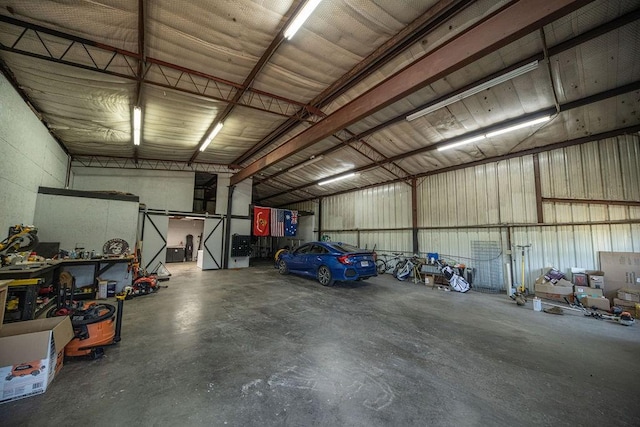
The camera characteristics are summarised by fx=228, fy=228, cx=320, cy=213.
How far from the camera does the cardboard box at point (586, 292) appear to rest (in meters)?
5.10

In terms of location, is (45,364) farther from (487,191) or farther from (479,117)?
(487,191)

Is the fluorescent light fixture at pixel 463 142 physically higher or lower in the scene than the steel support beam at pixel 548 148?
higher

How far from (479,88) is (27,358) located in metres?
7.58

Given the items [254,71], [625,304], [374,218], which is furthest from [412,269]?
[254,71]

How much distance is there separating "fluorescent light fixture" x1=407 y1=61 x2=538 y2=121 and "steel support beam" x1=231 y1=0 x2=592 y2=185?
1970mm

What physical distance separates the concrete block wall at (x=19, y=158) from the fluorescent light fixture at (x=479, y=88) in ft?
27.7

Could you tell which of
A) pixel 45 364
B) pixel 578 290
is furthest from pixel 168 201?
pixel 578 290

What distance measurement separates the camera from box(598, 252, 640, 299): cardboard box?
4.91 m

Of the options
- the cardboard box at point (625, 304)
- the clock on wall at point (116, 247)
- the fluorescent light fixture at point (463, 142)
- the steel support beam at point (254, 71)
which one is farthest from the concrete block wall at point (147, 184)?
the cardboard box at point (625, 304)

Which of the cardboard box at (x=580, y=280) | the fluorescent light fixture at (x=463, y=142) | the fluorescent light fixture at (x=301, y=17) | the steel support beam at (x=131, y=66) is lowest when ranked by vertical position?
the cardboard box at (x=580, y=280)

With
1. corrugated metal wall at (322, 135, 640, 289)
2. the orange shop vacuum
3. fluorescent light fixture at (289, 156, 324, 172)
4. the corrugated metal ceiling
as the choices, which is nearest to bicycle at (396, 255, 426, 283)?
corrugated metal wall at (322, 135, 640, 289)

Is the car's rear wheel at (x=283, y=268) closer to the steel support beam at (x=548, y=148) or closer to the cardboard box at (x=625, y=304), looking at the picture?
the steel support beam at (x=548, y=148)

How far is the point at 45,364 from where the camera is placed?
2080 mm

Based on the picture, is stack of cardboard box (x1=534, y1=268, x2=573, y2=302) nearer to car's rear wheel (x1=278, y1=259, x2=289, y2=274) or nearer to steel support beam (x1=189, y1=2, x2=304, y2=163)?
car's rear wheel (x1=278, y1=259, x2=289, y2=274)
